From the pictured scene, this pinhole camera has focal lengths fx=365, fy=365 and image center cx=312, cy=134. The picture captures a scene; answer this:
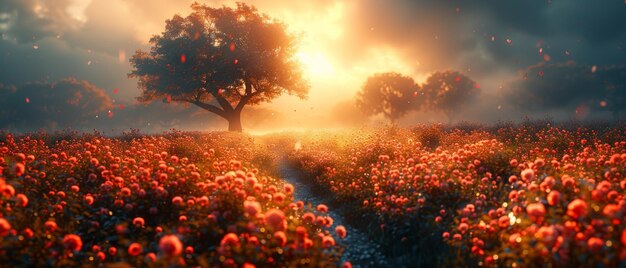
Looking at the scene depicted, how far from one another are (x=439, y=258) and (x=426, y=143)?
13812 mm

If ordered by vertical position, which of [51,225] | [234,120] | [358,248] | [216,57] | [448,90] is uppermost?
[448,90]

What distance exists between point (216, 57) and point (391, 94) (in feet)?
136

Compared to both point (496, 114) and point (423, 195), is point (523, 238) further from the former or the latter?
point (496, 114)

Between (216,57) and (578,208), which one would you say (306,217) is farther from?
(216,57)

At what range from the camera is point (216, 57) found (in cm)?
2977

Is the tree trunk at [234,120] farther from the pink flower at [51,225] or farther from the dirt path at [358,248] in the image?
the pink flower at [51,225]

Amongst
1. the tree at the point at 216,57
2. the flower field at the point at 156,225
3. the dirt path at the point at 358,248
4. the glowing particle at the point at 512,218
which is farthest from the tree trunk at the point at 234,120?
the glowing particle at the point at 512,218

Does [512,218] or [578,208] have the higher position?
[578,208]

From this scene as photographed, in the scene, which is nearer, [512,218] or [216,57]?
[512,218]

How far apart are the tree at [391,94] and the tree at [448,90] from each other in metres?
5.64

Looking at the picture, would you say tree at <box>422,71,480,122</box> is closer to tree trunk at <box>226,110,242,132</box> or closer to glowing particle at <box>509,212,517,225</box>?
tree trunk at <box>226,110,242,132</box>

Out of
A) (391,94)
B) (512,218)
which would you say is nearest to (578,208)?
(512,218)

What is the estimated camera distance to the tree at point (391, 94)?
211 feet

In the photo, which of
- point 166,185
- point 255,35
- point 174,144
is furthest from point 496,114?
point 166,185
